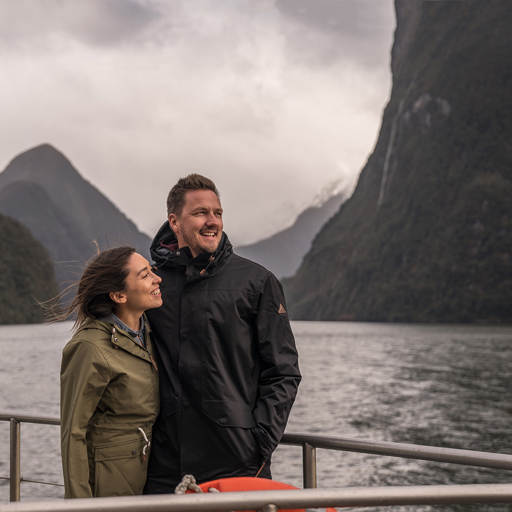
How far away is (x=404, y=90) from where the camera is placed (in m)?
193

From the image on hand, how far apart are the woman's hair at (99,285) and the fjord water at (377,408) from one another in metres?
4.56

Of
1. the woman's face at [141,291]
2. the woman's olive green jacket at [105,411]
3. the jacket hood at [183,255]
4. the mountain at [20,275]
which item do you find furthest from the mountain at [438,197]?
the woman's olive green jacket at [105,411]

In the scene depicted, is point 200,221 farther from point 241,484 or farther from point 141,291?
point 241,484

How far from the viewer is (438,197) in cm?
16225

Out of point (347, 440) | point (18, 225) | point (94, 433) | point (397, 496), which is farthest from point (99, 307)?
point (18, 225)

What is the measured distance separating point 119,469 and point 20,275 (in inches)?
5738

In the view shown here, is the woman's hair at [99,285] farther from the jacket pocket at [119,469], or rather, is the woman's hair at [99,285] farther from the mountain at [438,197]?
the mountain at [438,197]

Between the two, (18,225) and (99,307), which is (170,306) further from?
(18,225)

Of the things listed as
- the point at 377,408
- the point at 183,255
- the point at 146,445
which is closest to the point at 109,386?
the point at 146,445

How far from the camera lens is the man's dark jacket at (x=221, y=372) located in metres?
2.80

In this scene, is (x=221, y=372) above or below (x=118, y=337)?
below

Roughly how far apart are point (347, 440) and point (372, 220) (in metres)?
180

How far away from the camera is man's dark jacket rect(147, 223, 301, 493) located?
2.80m

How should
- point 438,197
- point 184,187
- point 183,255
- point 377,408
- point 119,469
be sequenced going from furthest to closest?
point 438,197
point 377,408
point 184,187
point 183,255
point 119,469
